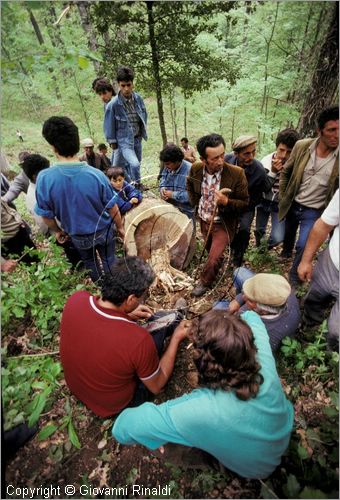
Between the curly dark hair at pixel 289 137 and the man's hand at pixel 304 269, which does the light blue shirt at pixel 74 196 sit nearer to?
the man's hand at pixel 304 269

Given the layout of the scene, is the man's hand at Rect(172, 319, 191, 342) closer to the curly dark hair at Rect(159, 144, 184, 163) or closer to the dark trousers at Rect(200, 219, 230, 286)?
the dark trousers at Rect(200, 219, 230, 286)

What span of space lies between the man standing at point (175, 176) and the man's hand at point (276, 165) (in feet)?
4.11

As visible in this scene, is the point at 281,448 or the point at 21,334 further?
the point at 21,334

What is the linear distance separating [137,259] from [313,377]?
2.00 metres

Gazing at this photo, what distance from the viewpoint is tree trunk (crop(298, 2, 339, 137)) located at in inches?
134

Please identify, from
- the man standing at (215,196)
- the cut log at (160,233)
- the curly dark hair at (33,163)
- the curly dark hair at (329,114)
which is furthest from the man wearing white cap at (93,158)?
the curly dark hair at (329,114)

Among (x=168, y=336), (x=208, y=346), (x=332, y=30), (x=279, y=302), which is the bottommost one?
(x=168, y=336)

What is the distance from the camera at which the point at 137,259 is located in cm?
248

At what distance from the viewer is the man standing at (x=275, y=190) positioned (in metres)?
3.68

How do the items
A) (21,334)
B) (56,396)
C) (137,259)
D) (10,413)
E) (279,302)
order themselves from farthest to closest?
(21,334) < (56,396) < (137,259) < (279,302) < (10,413)

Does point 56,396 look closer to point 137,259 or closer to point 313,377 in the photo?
point 137,259

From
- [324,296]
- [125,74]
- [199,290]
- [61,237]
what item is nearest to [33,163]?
[61,237]

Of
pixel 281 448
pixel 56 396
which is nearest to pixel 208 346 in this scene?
pixel 281 448

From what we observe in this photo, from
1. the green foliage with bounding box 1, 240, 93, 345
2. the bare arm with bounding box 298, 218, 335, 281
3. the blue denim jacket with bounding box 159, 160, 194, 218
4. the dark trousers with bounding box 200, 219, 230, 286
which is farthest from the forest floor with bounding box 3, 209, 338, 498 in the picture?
the blue denim jacket with bounding box 159, 160, 194, 218
